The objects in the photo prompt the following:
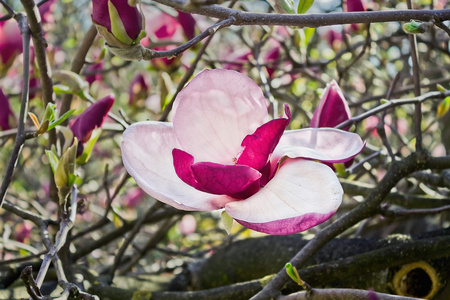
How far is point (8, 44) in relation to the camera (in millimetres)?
1089

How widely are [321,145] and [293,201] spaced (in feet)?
0.35

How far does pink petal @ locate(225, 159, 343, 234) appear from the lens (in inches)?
17.6

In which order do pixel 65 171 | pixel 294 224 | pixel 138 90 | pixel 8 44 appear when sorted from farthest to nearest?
pixel 138 90, pixel 8 44, pixel 65 171, pixel 294 224

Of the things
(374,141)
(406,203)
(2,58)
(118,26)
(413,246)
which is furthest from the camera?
(374,141)

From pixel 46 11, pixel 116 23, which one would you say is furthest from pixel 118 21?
pixel 46 11

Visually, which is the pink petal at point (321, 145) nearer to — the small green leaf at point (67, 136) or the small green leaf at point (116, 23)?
the small green leaf at point (116, 23)

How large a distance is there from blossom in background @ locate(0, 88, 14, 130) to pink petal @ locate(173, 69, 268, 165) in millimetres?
580

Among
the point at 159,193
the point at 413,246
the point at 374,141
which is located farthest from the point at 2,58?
the point at 374,141

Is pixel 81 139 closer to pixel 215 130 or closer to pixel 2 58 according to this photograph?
pixel 215 130

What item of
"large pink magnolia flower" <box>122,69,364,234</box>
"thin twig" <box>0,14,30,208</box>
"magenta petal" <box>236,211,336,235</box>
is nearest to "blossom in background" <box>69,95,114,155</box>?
"thin twig" <box>0,14,30,208</box>

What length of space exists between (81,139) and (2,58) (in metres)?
0.44

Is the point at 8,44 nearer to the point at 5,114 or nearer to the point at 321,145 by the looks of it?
the point at 5,114

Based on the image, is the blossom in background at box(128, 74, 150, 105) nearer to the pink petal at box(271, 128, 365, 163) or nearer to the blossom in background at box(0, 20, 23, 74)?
the blossom in background at box(0, 20, 23, 74)

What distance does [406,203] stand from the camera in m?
0.94
